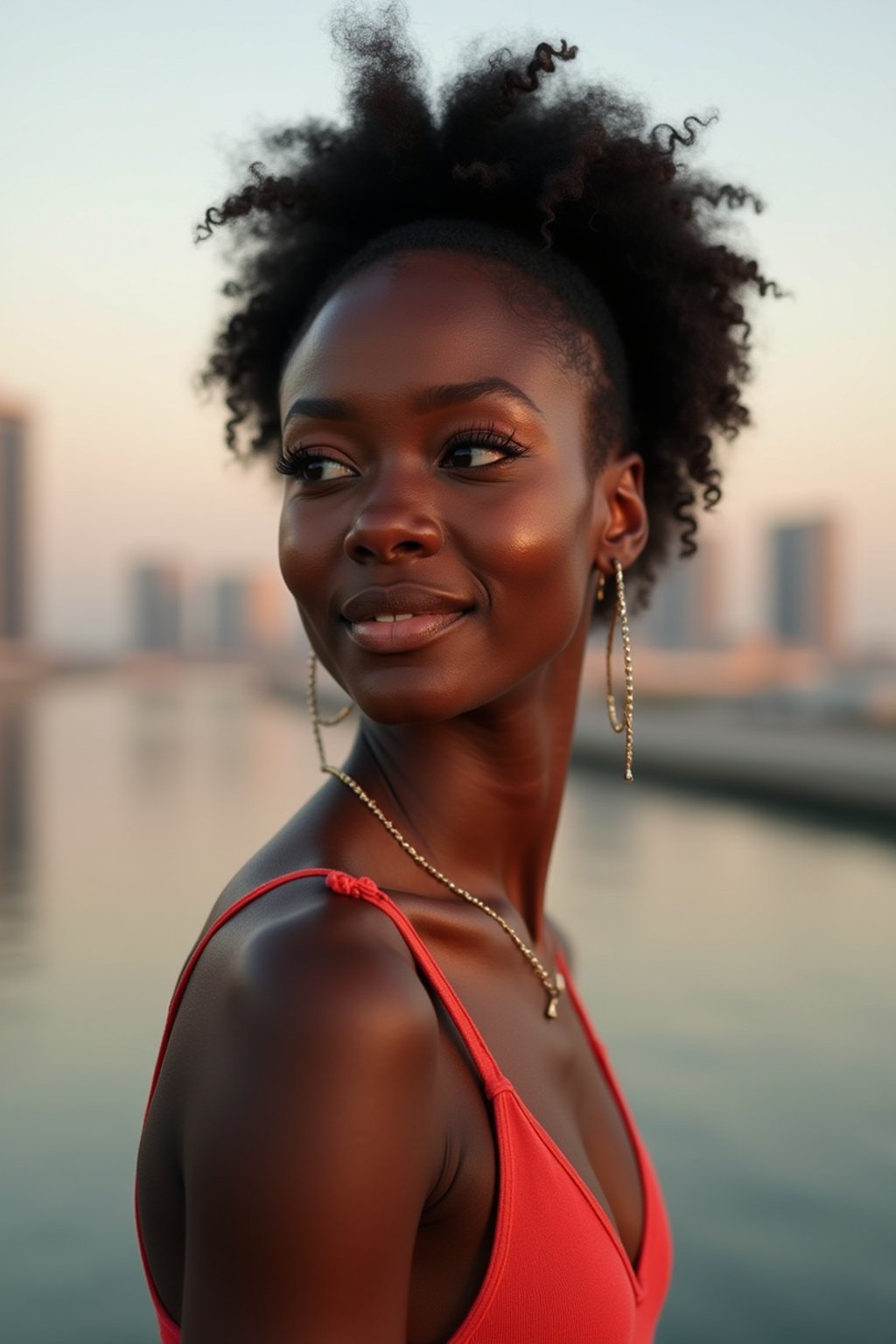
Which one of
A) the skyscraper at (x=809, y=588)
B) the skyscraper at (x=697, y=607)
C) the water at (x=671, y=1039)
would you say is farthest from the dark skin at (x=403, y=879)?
the skyscraper at (x=697, y=607)

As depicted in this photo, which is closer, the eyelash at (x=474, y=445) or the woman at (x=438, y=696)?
the woman at (x=438, y=696)

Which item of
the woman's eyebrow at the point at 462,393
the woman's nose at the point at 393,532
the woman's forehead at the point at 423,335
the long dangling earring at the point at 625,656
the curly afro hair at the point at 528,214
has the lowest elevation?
the long dangling earring at the point at 625,656

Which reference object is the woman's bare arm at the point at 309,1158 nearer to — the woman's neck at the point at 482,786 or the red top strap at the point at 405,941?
the red top strap at the point at 405,941

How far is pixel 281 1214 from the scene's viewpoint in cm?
99

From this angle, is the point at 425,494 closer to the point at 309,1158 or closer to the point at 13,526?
the point at 309,1158

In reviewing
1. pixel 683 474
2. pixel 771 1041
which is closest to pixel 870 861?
pixel 771 1041

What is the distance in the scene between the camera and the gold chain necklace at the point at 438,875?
154cm

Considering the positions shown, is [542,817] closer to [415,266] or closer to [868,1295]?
[415,266]

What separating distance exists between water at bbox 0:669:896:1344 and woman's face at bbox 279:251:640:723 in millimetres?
2915

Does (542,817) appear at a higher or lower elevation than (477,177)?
lower

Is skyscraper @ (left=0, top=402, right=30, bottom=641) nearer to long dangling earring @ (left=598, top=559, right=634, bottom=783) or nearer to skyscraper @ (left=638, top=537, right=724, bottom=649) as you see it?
skyscraper @ (left=638, top=537, right=724, bottom=649)

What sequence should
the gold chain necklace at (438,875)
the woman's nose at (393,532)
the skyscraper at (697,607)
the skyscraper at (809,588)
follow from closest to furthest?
the woman's nose at (393,532) → the gold chain necklace at (438,875) → the skyscraper at (809,588) → the skyscraper at (697,607)

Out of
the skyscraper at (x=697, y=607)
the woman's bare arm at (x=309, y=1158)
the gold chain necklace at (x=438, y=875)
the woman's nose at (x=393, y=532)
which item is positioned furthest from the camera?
the skyscraper at (x=697, y=607)

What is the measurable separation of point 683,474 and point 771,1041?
4.40 m
